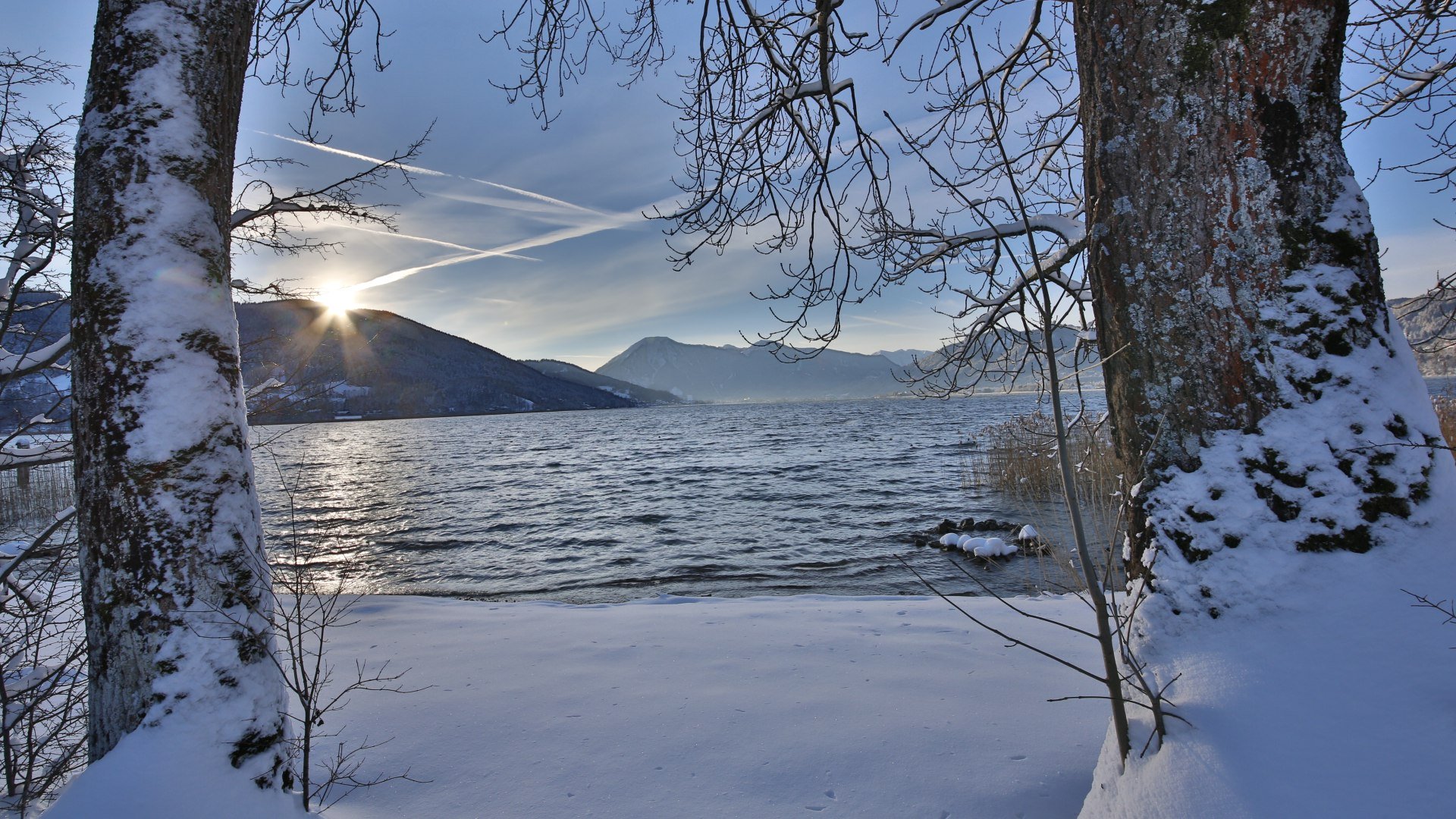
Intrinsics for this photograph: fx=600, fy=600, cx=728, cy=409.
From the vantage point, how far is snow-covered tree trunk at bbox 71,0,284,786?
1643mm

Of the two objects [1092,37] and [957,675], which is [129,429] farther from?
[957,675]

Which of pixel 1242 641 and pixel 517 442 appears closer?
pixel 1242 641

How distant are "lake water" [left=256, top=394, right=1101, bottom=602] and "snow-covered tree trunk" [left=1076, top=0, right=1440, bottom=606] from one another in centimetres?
280

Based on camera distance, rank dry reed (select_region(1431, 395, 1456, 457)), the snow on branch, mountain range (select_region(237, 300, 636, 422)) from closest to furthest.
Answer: the snow on branch, dry reed (select_region(1431, 395, 1456, 457)), mountain range (select_region(237, 300, 636, 422))

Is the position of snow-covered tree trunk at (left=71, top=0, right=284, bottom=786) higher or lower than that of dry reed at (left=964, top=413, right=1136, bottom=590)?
higher

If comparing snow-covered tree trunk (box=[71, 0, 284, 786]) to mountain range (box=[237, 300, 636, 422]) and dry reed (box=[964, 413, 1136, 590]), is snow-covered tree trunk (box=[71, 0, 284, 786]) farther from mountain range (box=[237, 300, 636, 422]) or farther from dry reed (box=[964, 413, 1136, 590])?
mountain range (box=[237, 300, 636, 422])

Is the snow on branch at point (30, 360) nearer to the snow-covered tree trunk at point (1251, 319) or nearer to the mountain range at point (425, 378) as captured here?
the snow-covered tree trunk at point (1251, 319)

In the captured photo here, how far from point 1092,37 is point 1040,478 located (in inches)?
529

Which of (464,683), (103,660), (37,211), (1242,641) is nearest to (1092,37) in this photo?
(1242,641)

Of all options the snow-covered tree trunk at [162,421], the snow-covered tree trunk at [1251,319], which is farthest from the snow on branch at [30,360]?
the snow-covered tree trunk at [1251,319]

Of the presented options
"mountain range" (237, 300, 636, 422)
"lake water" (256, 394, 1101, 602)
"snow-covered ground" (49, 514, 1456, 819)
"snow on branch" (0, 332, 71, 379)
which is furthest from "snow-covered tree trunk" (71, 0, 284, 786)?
"mountain range" (237, 300, 636, 422)

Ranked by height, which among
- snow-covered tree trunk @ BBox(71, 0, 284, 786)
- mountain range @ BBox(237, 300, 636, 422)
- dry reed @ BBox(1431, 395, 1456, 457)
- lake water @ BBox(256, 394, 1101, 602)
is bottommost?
lake water @ BBox(256, 394, 1101, 602)

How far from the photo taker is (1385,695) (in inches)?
50.8

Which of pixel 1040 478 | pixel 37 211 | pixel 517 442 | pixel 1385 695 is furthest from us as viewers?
pixel 517 442
